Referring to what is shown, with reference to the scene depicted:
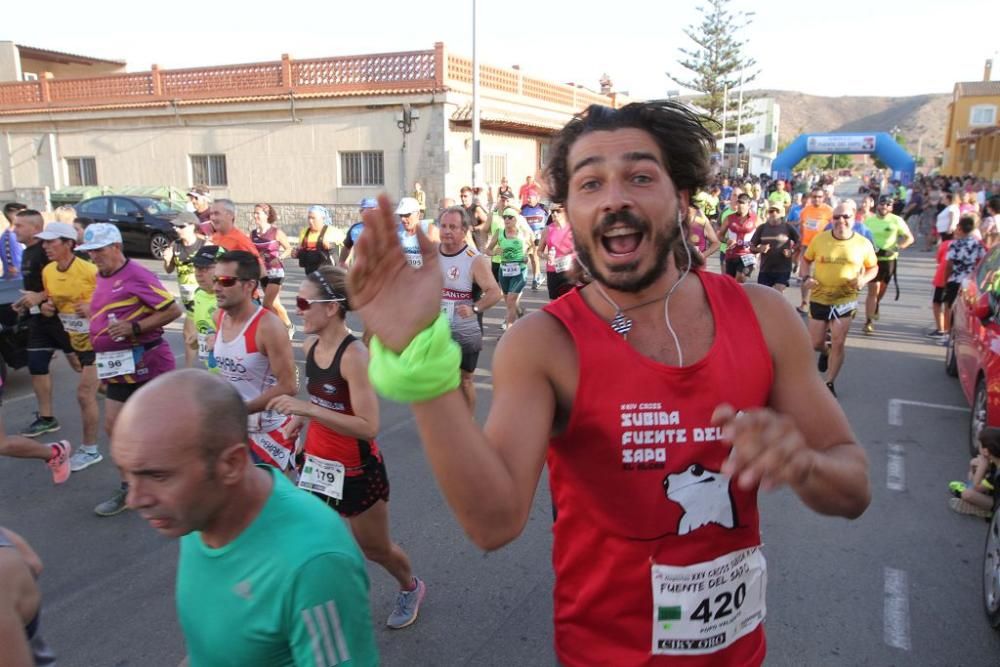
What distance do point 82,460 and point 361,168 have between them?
745 inches

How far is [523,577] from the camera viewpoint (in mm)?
4004

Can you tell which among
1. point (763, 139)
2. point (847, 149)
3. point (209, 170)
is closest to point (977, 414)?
point (209, 170)

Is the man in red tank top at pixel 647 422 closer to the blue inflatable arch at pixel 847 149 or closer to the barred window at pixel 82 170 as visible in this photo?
the barred window at pixel 82 170

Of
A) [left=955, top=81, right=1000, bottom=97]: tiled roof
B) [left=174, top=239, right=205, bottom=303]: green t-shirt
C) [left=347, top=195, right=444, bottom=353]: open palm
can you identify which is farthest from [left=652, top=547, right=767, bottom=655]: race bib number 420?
[left=955, top=81, right=1000, bottom=97]: tiled roof

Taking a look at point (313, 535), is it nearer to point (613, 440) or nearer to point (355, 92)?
point (613, 440)

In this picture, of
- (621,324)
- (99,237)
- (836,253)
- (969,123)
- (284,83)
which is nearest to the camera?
(621,324)

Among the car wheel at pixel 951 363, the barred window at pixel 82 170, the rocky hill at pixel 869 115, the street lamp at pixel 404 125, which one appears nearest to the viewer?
the car wheel at pixel 951 363

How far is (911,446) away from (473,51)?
1772 cm

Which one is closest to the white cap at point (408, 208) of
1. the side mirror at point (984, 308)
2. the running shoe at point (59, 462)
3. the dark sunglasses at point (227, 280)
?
the running shoe at point (59, 462)

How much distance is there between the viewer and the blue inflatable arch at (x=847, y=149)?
3875cm

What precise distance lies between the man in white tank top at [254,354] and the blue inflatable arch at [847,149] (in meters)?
38.7

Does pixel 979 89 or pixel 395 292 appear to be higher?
pixel 979 89

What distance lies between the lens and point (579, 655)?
5.48 feet

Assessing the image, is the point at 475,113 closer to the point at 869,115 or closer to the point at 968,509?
the point at 968,509
